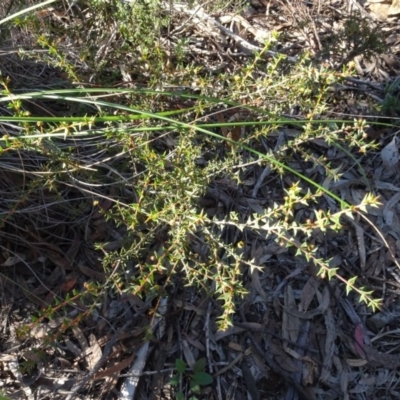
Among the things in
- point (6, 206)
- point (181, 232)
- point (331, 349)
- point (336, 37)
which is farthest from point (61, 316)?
point (336, 37)

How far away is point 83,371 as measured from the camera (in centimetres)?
192

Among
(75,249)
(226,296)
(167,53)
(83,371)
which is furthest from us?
(167,53)

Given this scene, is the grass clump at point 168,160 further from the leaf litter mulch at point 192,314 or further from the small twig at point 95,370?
the small twig at point 95,370

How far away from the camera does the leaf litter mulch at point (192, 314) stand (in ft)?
6.29

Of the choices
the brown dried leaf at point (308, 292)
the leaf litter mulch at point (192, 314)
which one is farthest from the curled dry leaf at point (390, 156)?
the brown dried leaf at point (308, 292)

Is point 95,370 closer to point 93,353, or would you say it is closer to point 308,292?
point 93,353

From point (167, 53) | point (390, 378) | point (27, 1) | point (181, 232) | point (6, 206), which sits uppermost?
point (27, 1)

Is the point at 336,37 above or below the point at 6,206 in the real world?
above

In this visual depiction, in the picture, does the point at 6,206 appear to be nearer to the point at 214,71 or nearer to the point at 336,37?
the point at 214,71

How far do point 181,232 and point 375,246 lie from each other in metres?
0.80

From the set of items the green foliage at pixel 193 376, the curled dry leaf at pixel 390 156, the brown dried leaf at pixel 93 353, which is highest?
the curled dry leaf at pixel 390 156

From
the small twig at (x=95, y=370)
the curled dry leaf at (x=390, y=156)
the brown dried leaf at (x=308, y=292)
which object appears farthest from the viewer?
the curled dry leaf at (x=390, y=156)

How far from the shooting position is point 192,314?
200 cm

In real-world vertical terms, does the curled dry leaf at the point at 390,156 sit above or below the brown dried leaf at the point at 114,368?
above
